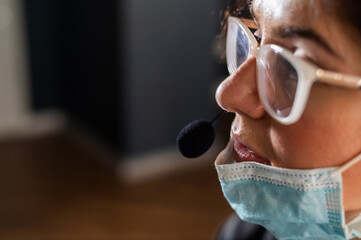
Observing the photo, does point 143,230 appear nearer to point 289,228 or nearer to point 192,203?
point 192,203

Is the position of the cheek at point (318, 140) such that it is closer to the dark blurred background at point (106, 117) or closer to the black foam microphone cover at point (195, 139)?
the black foam microphone cover at point (195, 139)

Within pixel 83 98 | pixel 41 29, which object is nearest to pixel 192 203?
pixel 83 98

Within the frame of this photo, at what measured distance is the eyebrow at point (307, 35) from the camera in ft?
2.37

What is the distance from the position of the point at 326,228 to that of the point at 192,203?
82.3 inches

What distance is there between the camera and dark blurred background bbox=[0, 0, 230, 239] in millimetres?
2812

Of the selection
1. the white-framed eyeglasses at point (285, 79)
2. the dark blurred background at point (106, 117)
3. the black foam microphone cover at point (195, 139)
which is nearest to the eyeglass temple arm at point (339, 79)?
the white-framed eyeglasses at point (285, 79)

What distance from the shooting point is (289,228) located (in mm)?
877

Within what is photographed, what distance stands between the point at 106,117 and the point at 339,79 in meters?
2.59

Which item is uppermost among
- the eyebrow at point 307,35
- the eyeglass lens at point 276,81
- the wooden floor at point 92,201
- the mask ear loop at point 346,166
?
the eyebrow at point 307,35

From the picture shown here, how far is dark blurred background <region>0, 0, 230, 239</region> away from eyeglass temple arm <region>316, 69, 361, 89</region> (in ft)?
6.57

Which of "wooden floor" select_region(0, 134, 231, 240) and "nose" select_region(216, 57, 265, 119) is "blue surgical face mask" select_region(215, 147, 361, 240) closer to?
"nose" select_region(216, 57, 265, 119)

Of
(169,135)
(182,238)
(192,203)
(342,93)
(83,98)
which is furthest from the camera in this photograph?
(83,98)

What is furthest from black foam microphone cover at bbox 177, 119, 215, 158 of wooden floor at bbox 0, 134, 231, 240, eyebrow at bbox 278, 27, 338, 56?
wooden floor at bbox 0, 134, 231, 240

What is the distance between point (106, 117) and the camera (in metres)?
3.23
